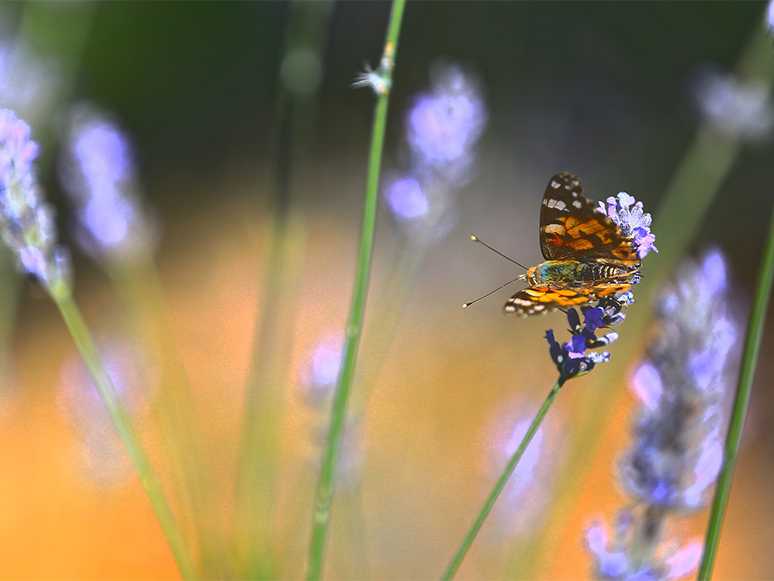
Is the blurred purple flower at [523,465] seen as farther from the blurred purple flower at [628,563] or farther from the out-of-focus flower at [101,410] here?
the out-of-focus flower at [101,410]

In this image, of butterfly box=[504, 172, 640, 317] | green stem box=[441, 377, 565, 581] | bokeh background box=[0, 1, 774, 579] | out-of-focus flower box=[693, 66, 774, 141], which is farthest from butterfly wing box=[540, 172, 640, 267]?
bokeh background box=[0, 1, 774, 579]

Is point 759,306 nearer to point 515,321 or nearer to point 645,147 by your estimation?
point 515,321

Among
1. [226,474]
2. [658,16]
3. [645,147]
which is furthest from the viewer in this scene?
[645,147]

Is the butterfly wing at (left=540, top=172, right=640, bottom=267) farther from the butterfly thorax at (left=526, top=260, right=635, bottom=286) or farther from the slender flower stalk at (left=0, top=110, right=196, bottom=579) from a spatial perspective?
the slender flower stalk at (left=0, top=110, right=196, bottom=579)

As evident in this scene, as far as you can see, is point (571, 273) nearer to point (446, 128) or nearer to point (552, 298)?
point (552, 298)

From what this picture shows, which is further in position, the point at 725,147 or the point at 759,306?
the point at 725,147

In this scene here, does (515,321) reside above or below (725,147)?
above

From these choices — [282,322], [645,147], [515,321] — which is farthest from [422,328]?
[282,322]

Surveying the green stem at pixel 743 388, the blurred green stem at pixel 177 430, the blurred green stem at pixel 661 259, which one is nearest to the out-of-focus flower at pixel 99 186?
the blurred green stem at pixel 177 430
